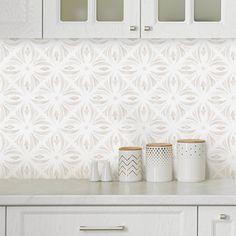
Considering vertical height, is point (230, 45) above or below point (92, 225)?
above

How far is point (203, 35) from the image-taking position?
2.83 meters

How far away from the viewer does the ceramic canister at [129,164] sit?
297 cm

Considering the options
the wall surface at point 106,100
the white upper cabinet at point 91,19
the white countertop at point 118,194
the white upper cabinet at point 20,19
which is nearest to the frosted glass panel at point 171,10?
the white upper cabinet at point 91,19

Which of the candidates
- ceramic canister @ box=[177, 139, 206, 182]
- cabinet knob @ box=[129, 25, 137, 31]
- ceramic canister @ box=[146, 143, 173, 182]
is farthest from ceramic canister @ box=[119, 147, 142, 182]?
cabinet knob @ box=[129, 25, 137, 31]

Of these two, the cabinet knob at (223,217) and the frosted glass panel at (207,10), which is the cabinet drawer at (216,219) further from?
the frosted glass panel at (207,10)

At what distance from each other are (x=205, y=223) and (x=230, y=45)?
0.97 metres

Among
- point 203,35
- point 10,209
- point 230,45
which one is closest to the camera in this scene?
point 10,209

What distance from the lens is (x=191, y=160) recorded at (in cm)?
295

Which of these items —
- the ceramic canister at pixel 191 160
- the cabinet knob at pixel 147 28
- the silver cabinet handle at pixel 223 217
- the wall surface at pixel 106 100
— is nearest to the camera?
the silver cabinet handle at pixel 223 217

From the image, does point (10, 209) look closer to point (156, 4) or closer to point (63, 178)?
point (63, 178)

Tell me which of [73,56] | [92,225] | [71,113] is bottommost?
[92,225]

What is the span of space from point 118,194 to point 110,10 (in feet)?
2.78

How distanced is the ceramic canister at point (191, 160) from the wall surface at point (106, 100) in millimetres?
165

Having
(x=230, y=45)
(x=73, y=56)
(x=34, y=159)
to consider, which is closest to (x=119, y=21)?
(x=73, y=56)
